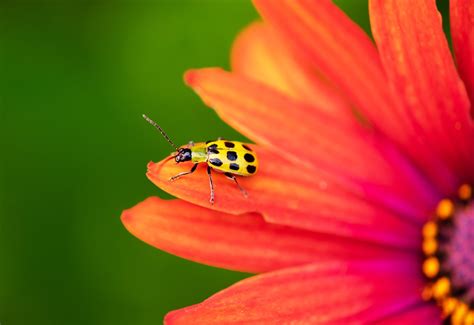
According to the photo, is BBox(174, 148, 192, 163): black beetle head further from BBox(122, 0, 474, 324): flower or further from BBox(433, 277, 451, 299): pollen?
BBox(433, 277, 451, 299): pollen

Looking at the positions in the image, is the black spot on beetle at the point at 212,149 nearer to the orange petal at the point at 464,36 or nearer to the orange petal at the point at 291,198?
the orange petal at the point at 291,198

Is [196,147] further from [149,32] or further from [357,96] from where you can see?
[149,32]

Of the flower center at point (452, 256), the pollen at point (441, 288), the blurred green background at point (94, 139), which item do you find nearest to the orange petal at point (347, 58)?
the flower center at point (452, 256)

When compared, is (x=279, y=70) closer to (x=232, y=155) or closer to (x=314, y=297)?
(x=232, y=155)

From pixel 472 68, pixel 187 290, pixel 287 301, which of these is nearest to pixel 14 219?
pixel 187 290

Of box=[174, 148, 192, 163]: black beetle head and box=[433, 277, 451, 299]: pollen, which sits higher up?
box=[174, 148, 192, 163]: black beetle head

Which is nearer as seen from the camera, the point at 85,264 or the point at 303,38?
the point at 303,38

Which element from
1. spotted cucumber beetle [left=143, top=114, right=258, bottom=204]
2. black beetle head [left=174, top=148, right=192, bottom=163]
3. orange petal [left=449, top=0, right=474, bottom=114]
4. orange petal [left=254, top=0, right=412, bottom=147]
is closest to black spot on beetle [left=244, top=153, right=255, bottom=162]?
spotted cucumber beetle [left=143, top=114, right=258, bottom=204]
